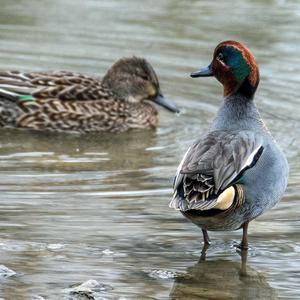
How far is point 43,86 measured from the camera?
41.8ft

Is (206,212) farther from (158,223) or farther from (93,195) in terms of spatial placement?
(93,195)

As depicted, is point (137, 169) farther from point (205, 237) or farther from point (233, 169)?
point (233, 169)

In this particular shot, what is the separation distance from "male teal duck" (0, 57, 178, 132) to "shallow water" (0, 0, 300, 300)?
0.22 meters

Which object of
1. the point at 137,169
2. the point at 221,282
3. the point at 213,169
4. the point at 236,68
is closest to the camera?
the point at 221,282

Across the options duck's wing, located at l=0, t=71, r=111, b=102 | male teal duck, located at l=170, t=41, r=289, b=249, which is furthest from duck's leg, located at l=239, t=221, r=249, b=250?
duck's wing, located at l=0, t=71, r=111, b=102

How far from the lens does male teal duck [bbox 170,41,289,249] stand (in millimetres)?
7230

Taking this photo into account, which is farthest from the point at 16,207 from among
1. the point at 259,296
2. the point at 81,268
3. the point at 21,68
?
the point at 21,68

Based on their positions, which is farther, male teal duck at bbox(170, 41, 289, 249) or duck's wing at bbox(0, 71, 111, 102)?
duck's wing at bbox(0, 71, 111, 102)

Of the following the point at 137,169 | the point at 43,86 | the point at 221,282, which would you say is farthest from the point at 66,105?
the point at 221,282

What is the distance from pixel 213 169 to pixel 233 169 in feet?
0.46

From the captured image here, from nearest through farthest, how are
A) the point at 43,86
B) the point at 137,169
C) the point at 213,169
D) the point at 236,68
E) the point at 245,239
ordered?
the point at 213,169 < the point at 245,239 < the point at 236,68 < the point at 137,169 < the point at 43,86

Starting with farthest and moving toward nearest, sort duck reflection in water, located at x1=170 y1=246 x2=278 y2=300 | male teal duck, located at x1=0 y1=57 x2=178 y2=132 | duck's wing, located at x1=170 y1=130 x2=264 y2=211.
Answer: male teal duck, located at x1=0 y1=57 x2=178 y2=132 → duck's wing, located at x1=170 y1=130 x2=264 y2=211 → duck reflection in water, located at x1=170 y1=246 x2=278 y2=300

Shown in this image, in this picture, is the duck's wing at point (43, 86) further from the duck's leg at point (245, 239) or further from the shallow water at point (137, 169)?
the duck's leg at point (245, 239)

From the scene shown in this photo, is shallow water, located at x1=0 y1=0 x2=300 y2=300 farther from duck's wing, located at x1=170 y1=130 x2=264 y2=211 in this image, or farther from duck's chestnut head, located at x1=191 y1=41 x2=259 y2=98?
duck's chestnut head, located at x1=191 y1=41 x2=259 y2=98
